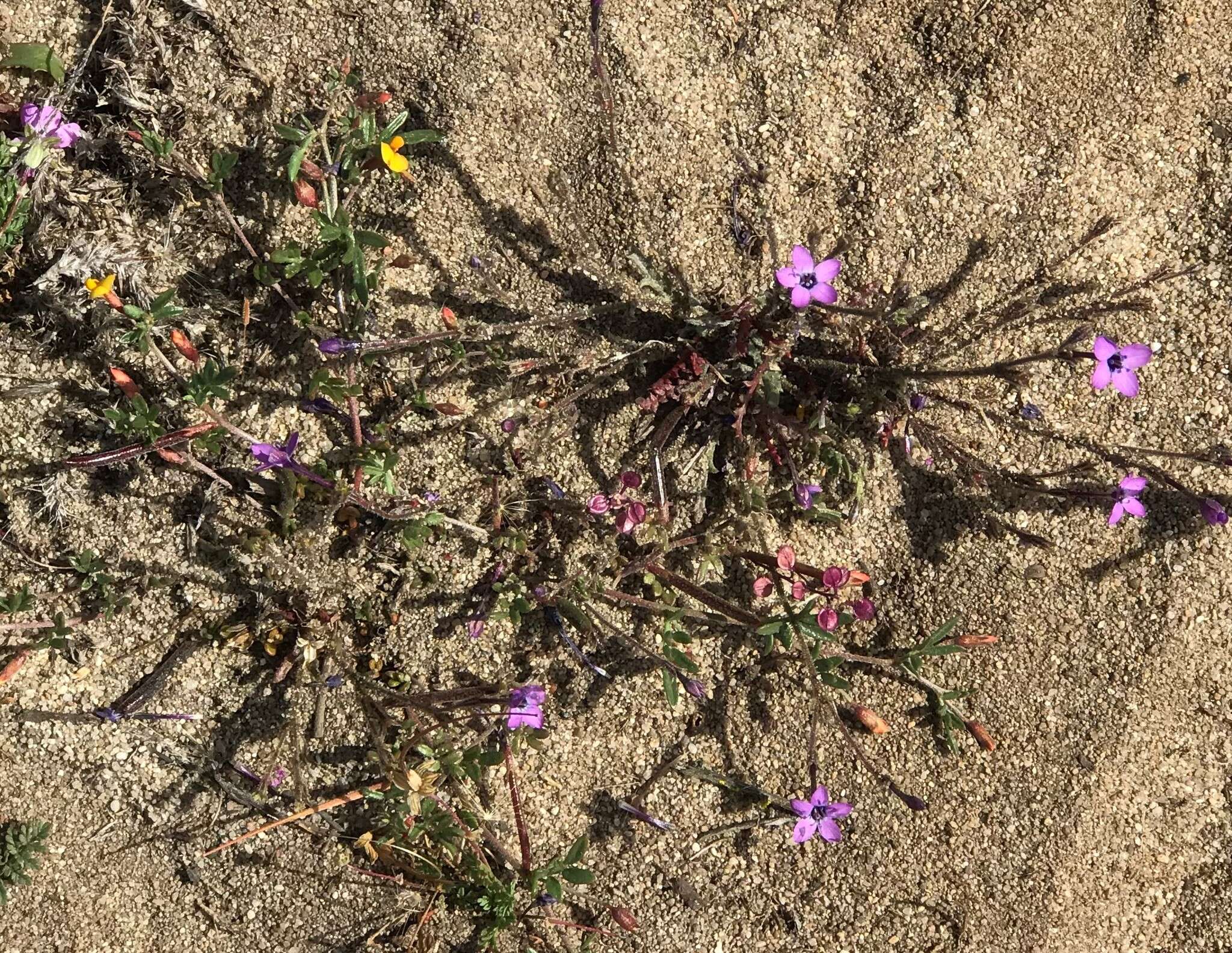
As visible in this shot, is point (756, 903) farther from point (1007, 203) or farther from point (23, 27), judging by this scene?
point (23, 27)

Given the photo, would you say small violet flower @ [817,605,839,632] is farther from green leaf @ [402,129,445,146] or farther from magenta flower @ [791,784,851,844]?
green leaf @ [402,129,445,146]

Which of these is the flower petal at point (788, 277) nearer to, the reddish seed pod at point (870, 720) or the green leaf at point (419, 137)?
the green leaf at point (419, 137)

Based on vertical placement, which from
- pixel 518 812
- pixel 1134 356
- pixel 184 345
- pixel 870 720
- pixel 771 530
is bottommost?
pixel 518 812

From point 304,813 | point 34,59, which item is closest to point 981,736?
point 304,813

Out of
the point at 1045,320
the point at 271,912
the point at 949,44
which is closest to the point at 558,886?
the point at 271,912

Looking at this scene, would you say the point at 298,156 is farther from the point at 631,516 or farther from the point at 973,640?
the point at 973,640

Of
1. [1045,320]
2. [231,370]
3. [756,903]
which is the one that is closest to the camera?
[231,370]
